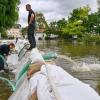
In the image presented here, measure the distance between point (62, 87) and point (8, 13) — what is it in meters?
45.1

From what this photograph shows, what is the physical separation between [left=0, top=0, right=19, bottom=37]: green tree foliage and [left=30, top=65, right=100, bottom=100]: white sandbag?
42.2 meters

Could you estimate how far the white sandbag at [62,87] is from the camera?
4.34 metres

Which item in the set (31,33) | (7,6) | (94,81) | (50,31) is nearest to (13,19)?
(7,6)

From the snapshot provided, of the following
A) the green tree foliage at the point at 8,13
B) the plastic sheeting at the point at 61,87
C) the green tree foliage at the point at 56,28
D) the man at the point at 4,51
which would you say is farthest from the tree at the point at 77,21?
the plastic sheeting at the point at 61,87

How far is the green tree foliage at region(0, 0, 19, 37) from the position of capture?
47.7 metres

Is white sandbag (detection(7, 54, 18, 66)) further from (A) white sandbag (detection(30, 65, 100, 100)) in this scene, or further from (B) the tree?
(B) the tree

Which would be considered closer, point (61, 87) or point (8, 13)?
point (61, 87)

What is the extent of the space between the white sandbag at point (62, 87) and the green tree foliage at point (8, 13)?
42174 mm

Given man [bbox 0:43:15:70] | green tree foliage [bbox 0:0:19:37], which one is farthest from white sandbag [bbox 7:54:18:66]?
green tree foliage [bbox 0:0:19:37]

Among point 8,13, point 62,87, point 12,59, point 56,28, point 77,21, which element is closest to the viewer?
point 62,87

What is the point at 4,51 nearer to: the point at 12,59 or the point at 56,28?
the point at 12,59

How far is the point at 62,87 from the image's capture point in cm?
475

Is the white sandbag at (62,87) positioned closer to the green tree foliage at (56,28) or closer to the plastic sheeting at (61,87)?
the plastic sheeting at (61,87)

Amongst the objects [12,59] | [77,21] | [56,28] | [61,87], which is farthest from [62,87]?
[56,28]
